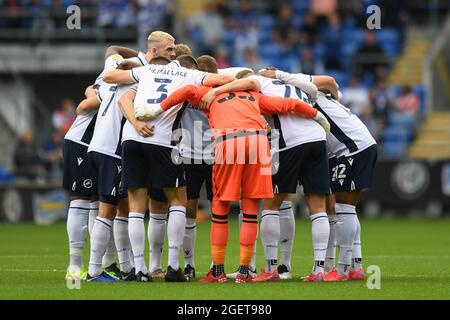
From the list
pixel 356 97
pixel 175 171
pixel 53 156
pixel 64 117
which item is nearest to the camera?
pixel 175 171

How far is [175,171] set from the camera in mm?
10984

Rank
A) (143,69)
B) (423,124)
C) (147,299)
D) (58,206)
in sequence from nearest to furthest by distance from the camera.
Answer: (147,299) < (143,69) < (58,206) < (423,124)

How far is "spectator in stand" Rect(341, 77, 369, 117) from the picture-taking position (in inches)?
1059

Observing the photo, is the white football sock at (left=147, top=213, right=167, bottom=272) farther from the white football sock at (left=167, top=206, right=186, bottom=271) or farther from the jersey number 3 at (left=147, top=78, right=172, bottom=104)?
the jersey number 3 at (left=147, top=78, right=172, bottom=104)

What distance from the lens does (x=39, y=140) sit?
94.1 ft

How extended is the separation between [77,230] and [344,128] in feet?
9.69

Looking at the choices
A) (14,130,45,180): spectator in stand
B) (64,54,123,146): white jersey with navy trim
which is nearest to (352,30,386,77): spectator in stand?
(14,130,45,180): spectator in stand

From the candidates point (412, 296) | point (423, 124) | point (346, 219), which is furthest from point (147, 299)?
point (423, 124)

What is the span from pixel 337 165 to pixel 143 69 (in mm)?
2285

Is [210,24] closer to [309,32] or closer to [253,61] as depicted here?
[253,61]

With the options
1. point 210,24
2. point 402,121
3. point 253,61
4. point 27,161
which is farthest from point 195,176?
point 210,24

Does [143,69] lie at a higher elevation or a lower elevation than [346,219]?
higher

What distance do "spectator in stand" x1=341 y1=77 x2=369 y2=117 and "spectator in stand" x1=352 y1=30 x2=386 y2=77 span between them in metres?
1.01

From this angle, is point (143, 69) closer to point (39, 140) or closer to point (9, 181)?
point (9, 181)
